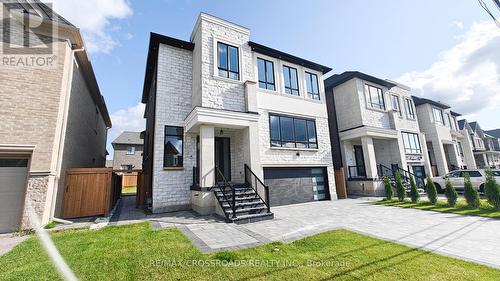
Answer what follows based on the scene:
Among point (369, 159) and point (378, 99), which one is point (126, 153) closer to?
point (369, 159)

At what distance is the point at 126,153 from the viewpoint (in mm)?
32656

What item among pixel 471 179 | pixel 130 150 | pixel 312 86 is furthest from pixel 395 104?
pixel 130 150

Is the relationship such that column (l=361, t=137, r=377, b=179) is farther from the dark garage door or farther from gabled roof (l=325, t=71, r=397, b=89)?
gabled roof (l=325, t=71, r=397, b=89)

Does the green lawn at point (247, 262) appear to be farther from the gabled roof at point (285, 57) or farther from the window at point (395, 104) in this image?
the window at point (395, 104)

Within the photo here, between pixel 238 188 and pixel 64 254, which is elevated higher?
pixel 238 188

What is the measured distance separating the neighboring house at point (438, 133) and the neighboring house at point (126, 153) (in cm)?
3714

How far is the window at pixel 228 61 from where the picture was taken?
11188 millimetres

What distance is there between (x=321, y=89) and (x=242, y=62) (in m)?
6.29

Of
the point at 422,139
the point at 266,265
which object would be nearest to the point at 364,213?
the point at 266,265

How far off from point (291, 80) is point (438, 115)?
68.2 feet

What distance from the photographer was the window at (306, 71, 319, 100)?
14435mm

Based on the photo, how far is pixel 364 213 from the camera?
8977 millimetres

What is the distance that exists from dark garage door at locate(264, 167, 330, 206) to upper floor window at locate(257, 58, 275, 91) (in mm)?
4943

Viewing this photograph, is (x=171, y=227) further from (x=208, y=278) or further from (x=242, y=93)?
(x=242, y=93)
